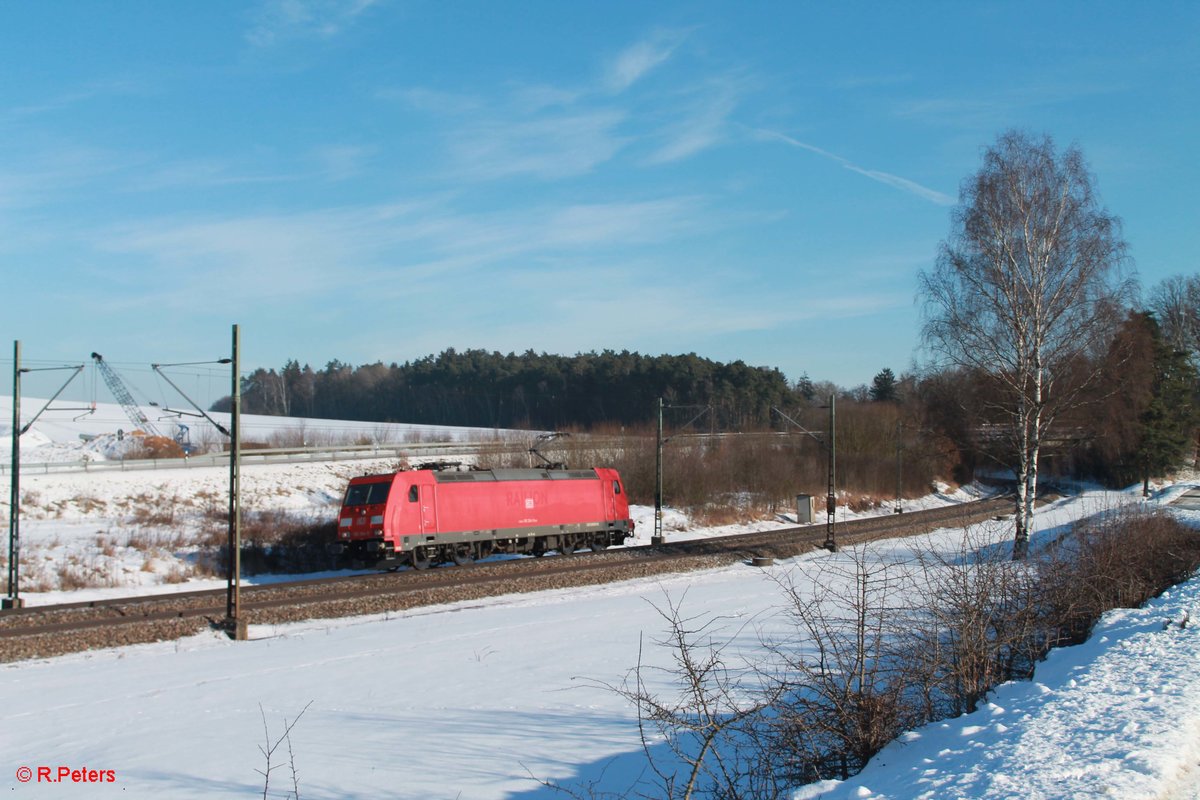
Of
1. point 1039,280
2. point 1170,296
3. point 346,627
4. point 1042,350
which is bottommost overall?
point 346,627

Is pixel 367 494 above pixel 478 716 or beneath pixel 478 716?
above

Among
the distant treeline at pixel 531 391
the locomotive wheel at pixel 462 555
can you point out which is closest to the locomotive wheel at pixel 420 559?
the locomotive wheel at pixel 462 555

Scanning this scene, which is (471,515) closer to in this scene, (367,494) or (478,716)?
(367,494)

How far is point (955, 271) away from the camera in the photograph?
85.7ft

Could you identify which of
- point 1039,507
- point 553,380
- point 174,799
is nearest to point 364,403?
point 553,380

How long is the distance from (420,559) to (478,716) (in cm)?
1449

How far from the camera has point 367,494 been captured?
77.6 feet

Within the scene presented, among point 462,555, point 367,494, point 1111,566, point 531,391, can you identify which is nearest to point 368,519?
point 367,494

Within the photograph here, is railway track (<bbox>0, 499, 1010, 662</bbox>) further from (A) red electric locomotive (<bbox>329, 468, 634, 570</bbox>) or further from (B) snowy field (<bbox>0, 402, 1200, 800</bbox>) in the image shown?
(A) red electric locomotive (<bbox>329, 468, 634, 570</bbox>)

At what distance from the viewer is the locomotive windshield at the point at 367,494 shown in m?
23.2

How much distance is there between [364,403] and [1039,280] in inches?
3273

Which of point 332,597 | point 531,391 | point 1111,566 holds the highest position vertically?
point 531,391

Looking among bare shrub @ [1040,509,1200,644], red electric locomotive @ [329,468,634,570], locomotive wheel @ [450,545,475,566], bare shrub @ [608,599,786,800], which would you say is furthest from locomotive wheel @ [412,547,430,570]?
bare shrub @ [1040,509,1200,644]

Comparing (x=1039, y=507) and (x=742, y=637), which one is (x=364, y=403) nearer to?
(x=1039, y=507)
